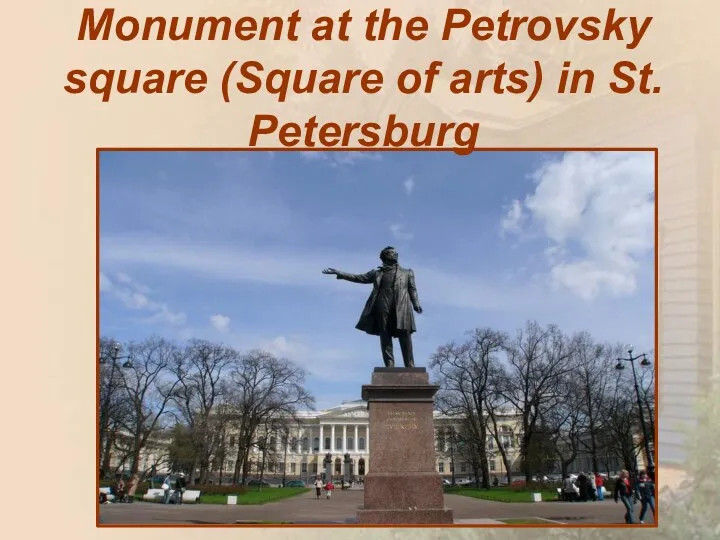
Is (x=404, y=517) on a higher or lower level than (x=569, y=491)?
higher

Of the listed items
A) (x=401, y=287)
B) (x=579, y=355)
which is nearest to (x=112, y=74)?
(x=401, y=287)

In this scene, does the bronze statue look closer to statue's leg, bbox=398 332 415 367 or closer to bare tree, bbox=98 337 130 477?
statue's leg, bbox=398 332 415 367

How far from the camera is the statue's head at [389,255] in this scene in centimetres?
1530

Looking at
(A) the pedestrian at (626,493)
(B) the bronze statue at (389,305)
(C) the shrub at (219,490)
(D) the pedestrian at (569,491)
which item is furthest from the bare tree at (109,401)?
(A) the pedestrian at (626,493)

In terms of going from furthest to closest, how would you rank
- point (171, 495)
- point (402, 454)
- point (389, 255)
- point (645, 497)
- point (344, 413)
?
1. point (344, 413)
2. point (171, 495)
3. point (645, 497)
4. point (389, 255)
5. point (402, 454)

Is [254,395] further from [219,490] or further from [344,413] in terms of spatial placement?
[344,413]

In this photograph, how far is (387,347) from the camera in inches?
583

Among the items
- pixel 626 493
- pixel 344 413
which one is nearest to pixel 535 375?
pixel 626 493

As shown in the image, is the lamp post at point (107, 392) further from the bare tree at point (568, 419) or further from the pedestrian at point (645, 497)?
the pedestrian at point (645, 497)

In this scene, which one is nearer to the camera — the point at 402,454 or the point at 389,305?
the point at 402,454

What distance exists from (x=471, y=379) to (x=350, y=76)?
3249cm

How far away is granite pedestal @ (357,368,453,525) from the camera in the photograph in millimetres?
12938

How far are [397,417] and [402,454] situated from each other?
66 centimetres

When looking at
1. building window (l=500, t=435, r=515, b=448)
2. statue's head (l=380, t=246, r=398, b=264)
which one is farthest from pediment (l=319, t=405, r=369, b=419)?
statue's head (l=380, t=246, r=398, b=264)
